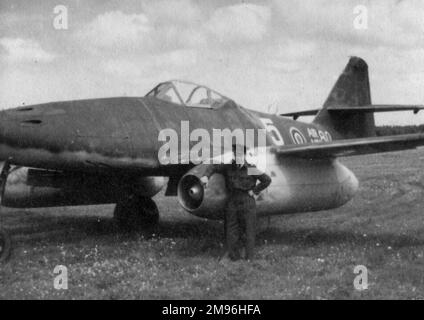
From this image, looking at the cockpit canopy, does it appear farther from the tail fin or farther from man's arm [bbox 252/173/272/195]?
the tail fin

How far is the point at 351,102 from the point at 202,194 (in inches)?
319

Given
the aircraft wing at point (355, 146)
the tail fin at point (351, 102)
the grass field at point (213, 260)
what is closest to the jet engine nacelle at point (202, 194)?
the grass field at point (213, 260)

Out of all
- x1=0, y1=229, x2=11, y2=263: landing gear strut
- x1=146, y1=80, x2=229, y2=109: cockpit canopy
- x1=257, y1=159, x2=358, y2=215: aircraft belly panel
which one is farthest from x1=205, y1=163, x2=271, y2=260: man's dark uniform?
x1=0, y1=229, x2=11, y2=263: landing gear strut

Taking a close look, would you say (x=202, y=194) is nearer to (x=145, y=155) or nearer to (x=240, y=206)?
(x=240, y=206)

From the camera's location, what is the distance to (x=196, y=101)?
8.91 meters

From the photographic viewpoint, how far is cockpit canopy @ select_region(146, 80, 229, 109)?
863 cm

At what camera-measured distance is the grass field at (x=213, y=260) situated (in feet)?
18.2

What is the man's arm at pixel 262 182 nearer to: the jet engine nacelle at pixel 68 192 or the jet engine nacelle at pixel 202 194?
the jet engine nacelle at pixel 202 194

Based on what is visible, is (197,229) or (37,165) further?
(197,229)

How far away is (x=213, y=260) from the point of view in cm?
700

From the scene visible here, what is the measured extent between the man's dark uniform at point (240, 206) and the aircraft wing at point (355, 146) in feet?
3.38
